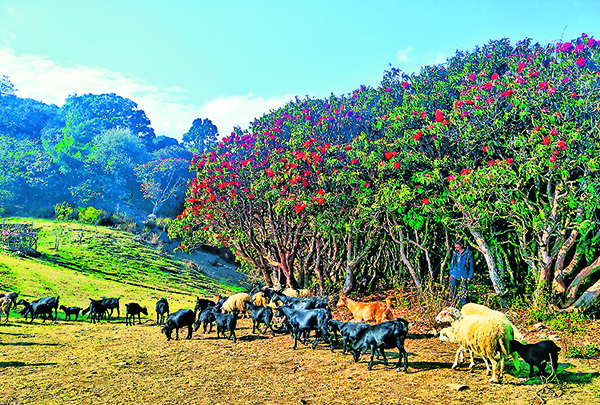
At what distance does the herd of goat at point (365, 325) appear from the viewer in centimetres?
596

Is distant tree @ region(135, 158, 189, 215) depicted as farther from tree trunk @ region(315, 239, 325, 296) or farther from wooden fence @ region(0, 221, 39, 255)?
tree trunk @ region(315, 239, 325, 296)

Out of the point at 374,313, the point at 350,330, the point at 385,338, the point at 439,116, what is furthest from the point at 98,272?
the point at 439,116

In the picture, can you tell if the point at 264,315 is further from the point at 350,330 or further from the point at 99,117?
the point at 99,117

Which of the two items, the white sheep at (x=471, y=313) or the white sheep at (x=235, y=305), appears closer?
the white sheep at (x=471, y=313)

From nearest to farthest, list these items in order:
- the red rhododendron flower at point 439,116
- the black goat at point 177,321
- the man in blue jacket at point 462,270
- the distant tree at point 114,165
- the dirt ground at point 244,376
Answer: the dirt ground at point 244,376 → the black goat at point 177,321 → the red rhododendron flower at point 439,116 → the man in blue jacket at point 462,270 → the distant tree at point 114,165

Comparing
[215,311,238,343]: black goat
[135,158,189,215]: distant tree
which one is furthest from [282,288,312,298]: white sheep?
[135,158,189,215]: distant tree

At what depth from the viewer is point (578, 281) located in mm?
9289

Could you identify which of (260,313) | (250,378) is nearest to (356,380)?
(250,378)

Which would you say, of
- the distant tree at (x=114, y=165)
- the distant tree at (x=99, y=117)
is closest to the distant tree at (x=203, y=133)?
the distant tree at (x=99, y=117)

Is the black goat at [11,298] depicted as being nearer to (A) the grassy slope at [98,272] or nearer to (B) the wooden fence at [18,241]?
(A) the grassy slope at [98,272]

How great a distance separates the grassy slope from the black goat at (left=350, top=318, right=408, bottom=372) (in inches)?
433

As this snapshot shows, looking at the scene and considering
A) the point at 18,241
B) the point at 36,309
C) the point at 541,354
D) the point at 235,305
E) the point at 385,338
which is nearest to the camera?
the point at 541,354

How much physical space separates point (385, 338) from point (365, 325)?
0.57 meters

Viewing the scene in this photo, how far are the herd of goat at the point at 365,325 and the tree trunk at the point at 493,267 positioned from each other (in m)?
2.37
